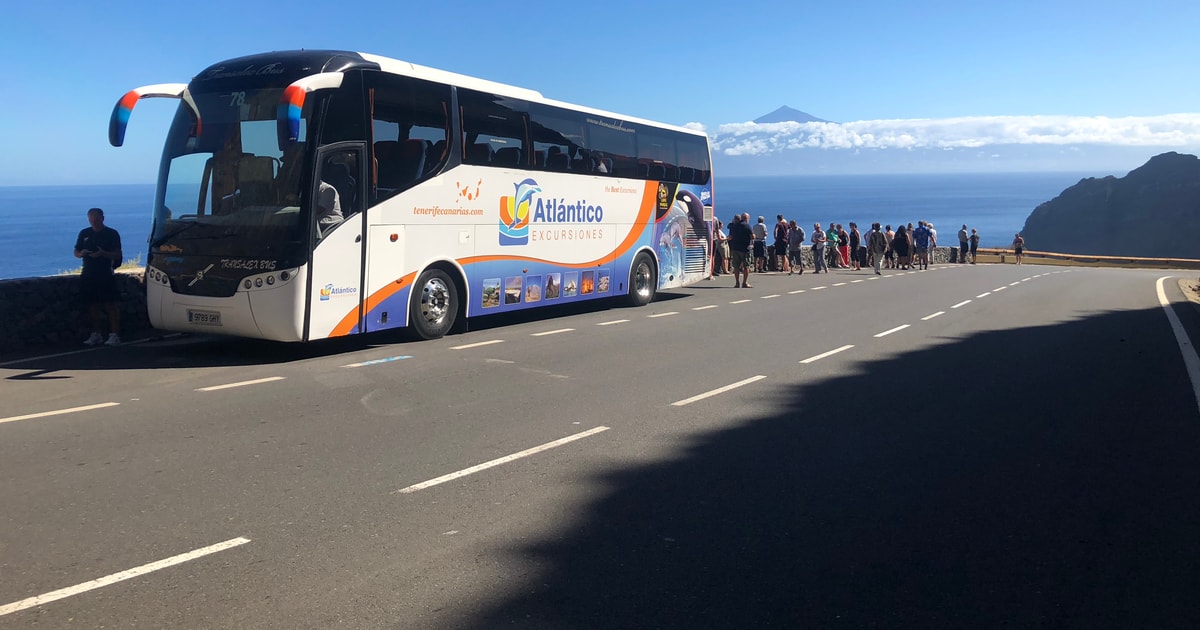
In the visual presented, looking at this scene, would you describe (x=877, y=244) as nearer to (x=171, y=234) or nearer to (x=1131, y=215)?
(x=171, y=234)

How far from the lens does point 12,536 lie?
15.9 feet

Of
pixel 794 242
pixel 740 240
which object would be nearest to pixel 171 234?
pixel 740 240

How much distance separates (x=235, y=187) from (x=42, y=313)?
349cm

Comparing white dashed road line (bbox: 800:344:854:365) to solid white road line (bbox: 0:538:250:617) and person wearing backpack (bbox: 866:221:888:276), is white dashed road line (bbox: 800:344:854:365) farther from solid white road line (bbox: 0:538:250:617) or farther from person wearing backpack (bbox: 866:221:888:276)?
person wearing backpack (bbox: 866:221:888:276)

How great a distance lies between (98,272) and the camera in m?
12.1

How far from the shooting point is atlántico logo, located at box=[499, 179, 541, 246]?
47.5ft

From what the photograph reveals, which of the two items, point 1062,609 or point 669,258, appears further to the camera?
point 669,258

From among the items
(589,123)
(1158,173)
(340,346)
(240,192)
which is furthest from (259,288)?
(1158,173)

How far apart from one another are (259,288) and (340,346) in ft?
6.69

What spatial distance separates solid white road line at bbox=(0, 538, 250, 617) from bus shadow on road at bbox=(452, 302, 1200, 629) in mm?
1396

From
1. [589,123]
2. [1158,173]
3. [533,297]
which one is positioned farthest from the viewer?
[1158,173]

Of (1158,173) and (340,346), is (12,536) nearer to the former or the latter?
(340,346)

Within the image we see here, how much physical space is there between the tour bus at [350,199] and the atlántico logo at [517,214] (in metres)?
0.03

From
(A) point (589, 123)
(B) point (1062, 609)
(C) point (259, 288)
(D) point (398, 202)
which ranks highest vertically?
(A) point (589, 123)
